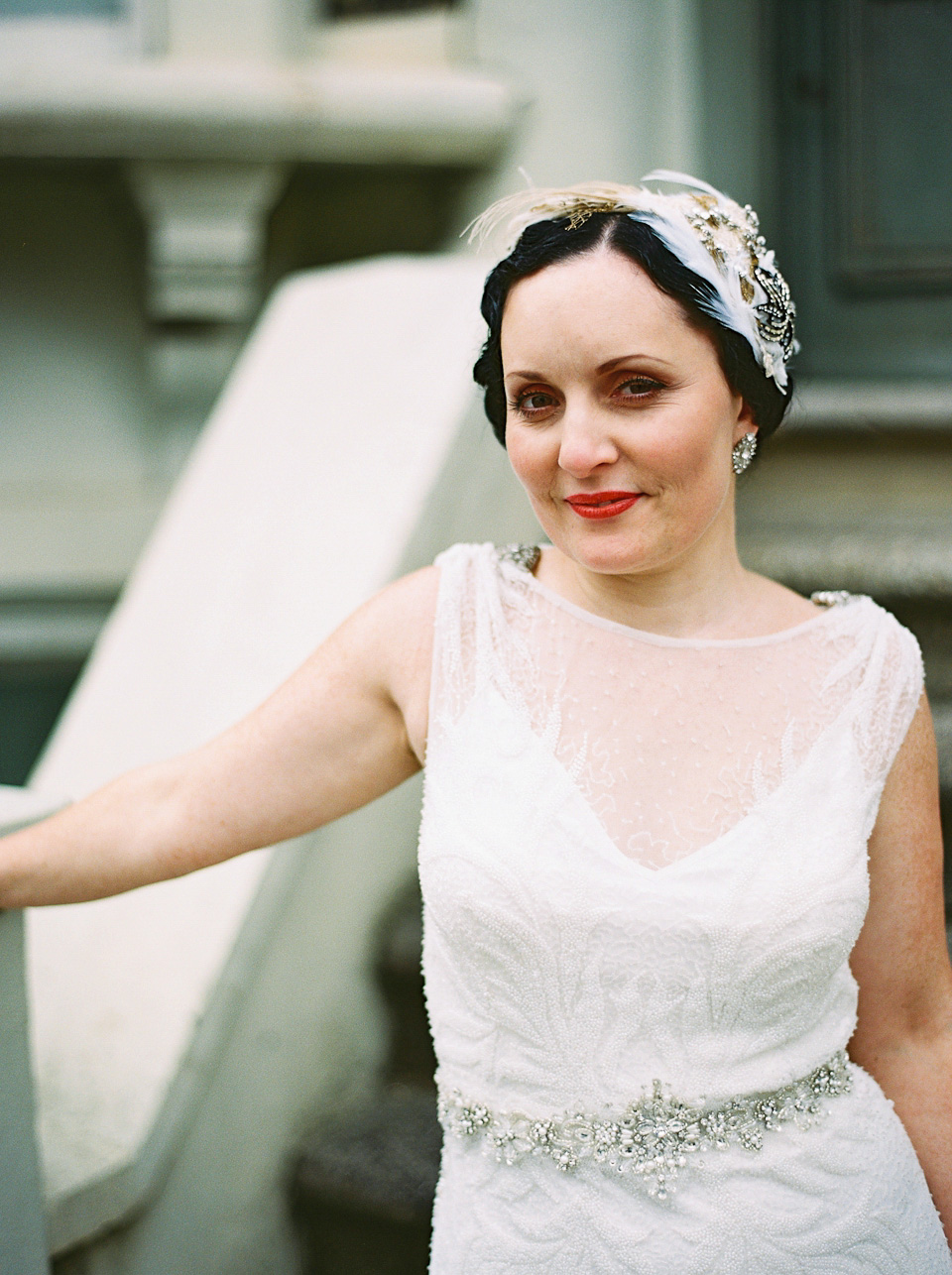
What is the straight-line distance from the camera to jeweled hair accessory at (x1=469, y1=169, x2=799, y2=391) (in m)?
1.25

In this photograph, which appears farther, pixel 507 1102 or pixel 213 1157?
→ pixel 213 1157

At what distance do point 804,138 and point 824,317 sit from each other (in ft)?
1.53

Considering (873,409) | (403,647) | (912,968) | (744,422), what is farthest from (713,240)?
(873,409)

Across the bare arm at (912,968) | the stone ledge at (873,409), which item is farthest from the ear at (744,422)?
the stone ledge at (873,409)

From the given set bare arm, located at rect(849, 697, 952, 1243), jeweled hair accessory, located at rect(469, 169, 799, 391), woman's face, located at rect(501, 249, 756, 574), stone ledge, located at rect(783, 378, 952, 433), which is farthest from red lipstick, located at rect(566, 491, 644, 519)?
stone ledge, located at rect(783, 378, 952, 433)

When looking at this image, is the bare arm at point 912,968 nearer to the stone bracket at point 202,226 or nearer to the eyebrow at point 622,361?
the eyebrow at point 622,361

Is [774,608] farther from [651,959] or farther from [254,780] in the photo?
[254,780]

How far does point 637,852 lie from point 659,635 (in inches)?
10.6

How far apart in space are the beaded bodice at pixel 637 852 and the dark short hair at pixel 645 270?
29 centimetres

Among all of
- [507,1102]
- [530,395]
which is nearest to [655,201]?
[530,395]

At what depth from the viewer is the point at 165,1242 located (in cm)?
183

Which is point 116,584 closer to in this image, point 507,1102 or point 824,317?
point 824,317

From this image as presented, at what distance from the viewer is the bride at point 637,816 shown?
1.26m

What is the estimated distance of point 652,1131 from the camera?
4.24ft
